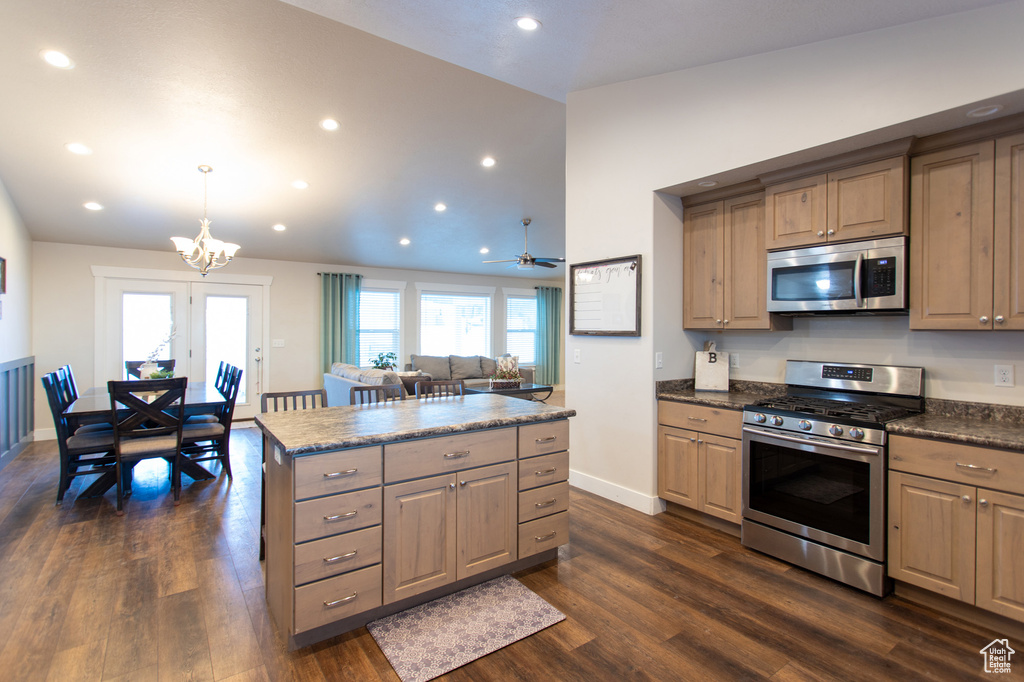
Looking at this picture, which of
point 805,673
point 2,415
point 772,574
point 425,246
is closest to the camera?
point 805,673

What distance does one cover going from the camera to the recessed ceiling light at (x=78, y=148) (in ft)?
13.0

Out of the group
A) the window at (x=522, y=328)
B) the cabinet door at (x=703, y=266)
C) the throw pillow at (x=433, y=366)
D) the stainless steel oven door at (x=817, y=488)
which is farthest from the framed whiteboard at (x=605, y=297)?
the window at (x=522, y=328)

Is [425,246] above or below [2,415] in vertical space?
above

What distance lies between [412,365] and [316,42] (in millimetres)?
5790

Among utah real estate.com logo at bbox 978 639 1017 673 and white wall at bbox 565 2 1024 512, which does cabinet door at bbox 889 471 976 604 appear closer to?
utah real estate.com logo at bbox 978 639 1017 673

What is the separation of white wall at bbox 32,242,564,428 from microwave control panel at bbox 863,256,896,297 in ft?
23.6

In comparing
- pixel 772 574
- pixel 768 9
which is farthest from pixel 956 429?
pixel 768 9

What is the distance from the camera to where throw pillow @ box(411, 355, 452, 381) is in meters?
8.26

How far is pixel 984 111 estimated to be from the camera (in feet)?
6.77

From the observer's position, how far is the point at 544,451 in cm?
252

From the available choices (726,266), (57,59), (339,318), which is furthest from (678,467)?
(339,318)

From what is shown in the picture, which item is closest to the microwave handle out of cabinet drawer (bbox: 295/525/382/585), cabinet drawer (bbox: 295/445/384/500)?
cabinet drawer (bbox: 295/445/384/500)

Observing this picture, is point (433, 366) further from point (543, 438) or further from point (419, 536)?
point (419, 536)

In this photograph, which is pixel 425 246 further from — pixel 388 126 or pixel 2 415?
pixel 2 415
